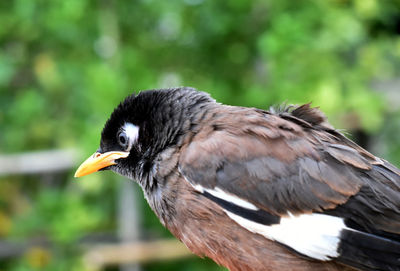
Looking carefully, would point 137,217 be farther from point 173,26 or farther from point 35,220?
point 173,26

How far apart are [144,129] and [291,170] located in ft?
2.50

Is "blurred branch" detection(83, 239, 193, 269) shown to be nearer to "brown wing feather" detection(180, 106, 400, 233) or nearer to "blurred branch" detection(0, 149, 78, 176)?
"blurred branch" detection(0, 149, 78, 176)

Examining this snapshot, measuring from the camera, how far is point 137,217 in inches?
194

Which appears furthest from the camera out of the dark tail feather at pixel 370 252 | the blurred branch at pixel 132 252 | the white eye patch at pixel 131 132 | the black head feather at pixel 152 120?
the blurred branch at pixel 132 252

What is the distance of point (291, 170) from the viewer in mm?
2309

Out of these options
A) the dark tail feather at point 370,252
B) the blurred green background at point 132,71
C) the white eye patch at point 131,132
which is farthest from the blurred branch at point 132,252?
the dark tail feather at point 370,252

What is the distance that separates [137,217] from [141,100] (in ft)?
7.87

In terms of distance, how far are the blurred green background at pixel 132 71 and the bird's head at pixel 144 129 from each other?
3.88 feet

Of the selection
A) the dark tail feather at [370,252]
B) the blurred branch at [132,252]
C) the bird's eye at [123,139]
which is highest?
the bird's eye at [123,139]

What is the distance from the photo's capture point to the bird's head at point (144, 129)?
2.61 metres

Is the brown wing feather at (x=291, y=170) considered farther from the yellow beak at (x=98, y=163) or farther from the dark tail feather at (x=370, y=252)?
the yellow beak at (x=98, y=163)

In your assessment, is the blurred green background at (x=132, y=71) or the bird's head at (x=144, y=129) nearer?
the bird's head at (x=144, y=129)

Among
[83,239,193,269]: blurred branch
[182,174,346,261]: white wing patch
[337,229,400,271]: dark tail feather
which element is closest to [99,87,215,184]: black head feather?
[182,174,346,261]: white wing patch

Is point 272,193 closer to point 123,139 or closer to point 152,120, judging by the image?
point 152,120
